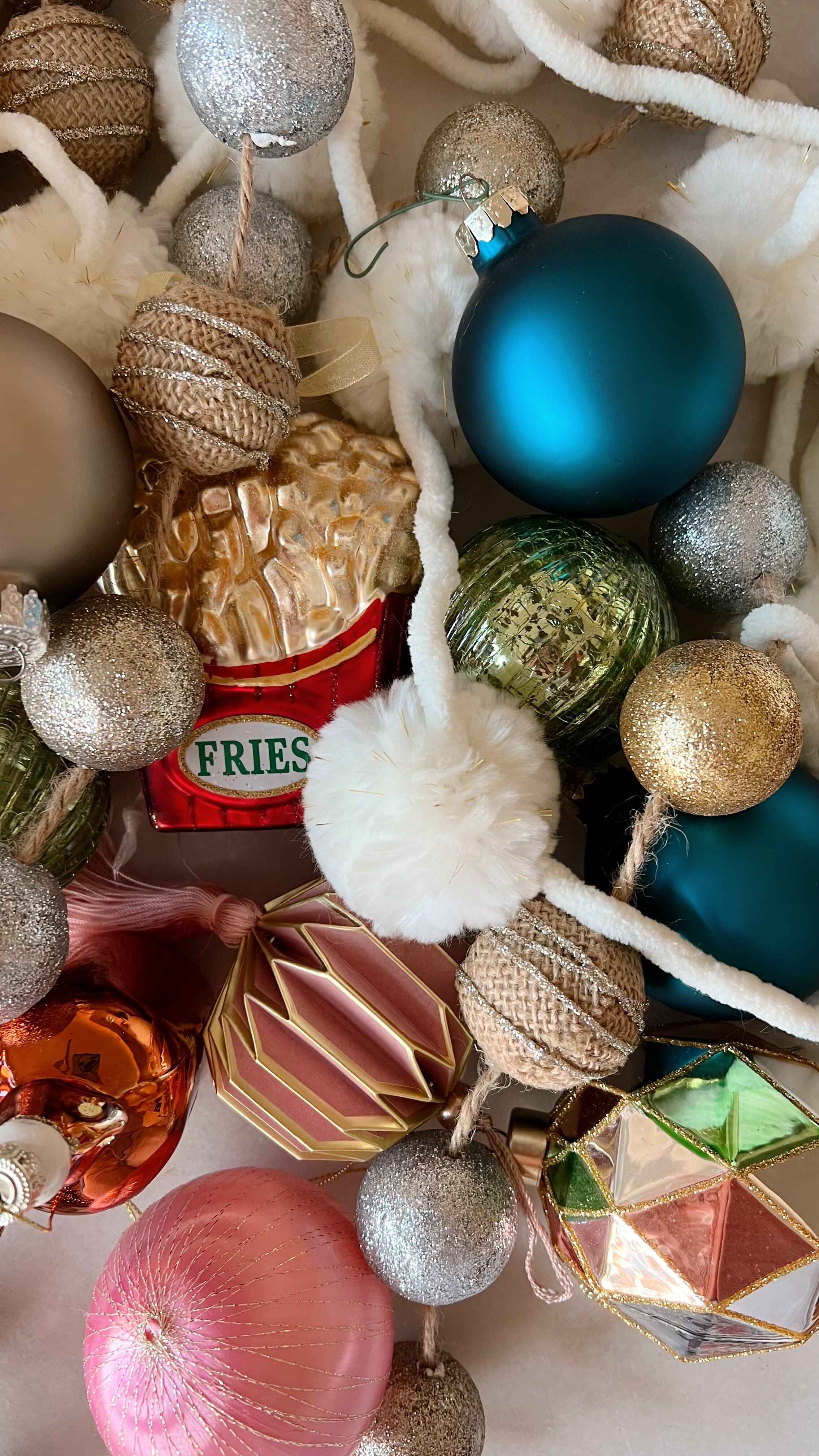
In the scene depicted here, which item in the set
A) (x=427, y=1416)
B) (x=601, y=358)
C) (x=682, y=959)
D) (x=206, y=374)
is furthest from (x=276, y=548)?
(x=427, y=1416)

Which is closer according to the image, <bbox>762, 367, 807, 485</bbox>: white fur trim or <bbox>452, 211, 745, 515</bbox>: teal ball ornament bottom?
<bbox>452, 211, 745, 515</bbox>: teal ball ornament bottom

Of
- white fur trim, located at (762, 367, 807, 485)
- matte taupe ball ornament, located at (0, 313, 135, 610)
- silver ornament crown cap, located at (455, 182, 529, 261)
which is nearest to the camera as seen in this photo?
matte taupe ball ornament, located at (0, 313, 135, 610)

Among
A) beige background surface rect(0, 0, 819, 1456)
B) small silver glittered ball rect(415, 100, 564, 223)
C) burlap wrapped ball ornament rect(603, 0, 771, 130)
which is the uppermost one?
burlap wrapped ball ornament rect(603, 0, 771, 130)

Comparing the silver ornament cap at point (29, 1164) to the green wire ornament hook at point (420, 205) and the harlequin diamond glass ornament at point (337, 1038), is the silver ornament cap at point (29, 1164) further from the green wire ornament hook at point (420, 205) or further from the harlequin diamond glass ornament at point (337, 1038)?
the green wire ornament hook at point (420, 205)

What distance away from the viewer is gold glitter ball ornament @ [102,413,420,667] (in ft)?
1.90

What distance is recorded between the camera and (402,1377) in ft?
2.07

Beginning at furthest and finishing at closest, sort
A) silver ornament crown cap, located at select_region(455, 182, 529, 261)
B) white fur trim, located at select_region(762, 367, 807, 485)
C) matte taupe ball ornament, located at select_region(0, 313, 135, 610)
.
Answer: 1. white fur trim, located at select_region(762, 367, 807, 485)
2. silver ornament crown cap, located at select_region(455, 182, 529, 261)
3. matte taupe ball ornament, located at select_region(0, 313, 135, 610)

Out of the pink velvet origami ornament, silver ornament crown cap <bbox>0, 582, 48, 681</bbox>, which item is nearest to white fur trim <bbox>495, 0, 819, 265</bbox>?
silver ornament crown cap <bbox>0, 582, 48, 681</bbox>

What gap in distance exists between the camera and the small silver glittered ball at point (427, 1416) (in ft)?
1.96

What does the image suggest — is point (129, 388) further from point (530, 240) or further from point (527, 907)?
point (527, 907)

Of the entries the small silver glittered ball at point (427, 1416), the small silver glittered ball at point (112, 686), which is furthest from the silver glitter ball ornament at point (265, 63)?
the small silver glittered ball at point (427, 1416)

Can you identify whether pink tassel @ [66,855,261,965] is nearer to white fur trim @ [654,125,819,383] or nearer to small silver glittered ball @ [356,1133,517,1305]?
small silver glittered ball @ [356,1133,517,1305]

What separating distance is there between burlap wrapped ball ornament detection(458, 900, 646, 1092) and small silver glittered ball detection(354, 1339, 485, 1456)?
10.2 inches

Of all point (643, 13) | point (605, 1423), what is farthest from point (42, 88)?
point (605, 1423)
